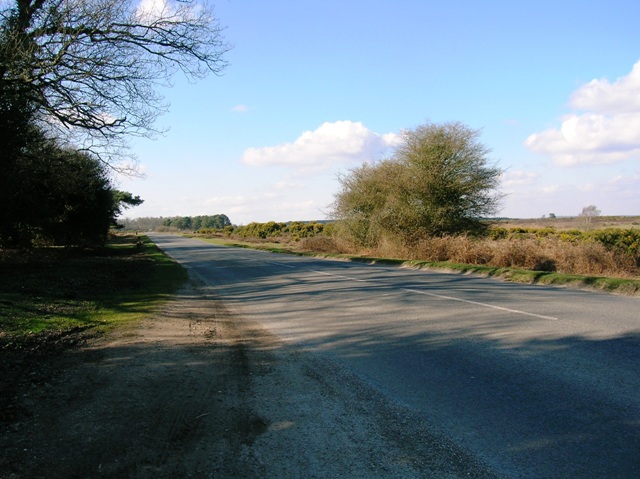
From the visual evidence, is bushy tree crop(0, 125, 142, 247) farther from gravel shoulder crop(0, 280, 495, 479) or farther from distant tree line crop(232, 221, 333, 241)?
distant tree line crop(232, 221, 333, 241)

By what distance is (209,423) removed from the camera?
434cm

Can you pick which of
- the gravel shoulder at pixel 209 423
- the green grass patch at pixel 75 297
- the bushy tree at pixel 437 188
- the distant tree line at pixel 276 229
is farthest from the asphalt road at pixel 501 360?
the distant tree line at pixel 276 229

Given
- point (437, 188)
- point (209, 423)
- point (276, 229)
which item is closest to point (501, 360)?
point (209, 423)

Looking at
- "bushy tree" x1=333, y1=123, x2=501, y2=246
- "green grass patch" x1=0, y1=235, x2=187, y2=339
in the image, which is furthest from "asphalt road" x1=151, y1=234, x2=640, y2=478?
"bushy tree" x1=333, y1=123, x2=501, y2=246

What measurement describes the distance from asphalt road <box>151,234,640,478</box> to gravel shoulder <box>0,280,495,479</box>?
409mm

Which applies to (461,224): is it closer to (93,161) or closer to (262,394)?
(93,161)

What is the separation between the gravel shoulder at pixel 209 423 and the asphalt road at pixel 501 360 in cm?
41

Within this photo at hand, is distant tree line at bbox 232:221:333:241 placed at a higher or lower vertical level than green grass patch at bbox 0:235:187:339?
higher

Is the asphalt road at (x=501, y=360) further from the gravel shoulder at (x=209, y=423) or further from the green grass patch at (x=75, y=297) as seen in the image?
the green grass patch at (x=75, y=297)

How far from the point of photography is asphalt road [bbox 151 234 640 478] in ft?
12.4

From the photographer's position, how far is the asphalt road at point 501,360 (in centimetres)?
378

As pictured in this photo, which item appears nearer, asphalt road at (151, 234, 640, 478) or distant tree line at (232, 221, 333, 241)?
asphalt road at (151, 234, 640, 478)

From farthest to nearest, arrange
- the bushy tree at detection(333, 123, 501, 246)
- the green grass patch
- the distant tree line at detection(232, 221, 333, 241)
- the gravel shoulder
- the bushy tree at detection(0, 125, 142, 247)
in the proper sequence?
the distant tree line at detection(232, 221, 333, 241)
the bushy tree at detection(333, 123, 501, 246)
the bushy tree at detection(0, 125, 142, 247)
the green grass patch
the gravel shoulder

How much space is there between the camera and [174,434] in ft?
13.4
